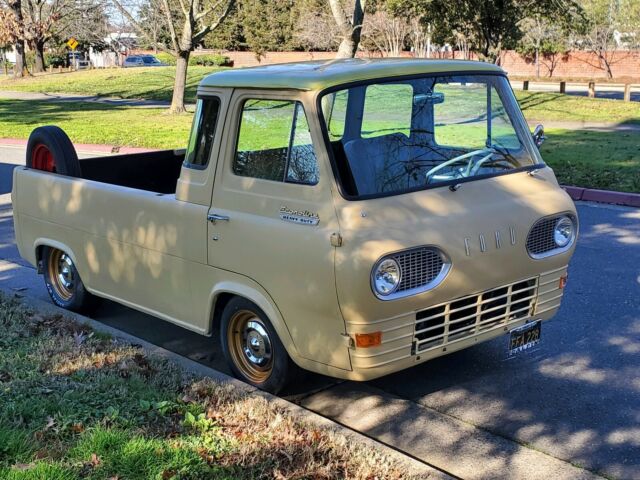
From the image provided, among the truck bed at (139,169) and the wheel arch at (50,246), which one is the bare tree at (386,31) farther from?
the wheel arch at (50,246)

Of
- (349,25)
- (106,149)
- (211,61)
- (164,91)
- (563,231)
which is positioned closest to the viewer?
(563,231)

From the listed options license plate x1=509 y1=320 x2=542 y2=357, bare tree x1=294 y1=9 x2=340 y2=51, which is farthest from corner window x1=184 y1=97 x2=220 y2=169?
bare tree x1=294 y1=9 x2=340 y2=51

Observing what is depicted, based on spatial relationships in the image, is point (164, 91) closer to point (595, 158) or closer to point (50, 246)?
point (595, 158)

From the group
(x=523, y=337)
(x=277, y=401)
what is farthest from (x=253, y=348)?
(x=523, y=337)

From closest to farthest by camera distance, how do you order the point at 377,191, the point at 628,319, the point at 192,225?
the point at 377,191, the point at 192,225, the point at 628,319

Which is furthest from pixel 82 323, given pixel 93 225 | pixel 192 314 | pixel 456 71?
pixel 456 71

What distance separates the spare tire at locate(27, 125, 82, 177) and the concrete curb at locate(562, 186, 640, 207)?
25.4 feet

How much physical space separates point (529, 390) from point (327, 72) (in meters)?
2.38

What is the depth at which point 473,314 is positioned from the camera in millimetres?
4578

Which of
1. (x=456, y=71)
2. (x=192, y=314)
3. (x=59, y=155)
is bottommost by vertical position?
(x=192, y=314)

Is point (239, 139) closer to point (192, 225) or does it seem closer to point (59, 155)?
point (192, 225)

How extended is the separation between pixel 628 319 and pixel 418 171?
2.74m

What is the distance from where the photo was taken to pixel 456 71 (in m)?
5.00

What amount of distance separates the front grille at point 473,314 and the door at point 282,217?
19.1 inches
